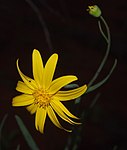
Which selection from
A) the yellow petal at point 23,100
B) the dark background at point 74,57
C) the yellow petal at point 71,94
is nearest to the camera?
the yellow petal at point 71,94

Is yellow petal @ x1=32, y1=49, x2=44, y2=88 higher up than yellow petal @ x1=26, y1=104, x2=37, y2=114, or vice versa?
yellow petal @ x1=32, y1=49, x2=44, y2=88

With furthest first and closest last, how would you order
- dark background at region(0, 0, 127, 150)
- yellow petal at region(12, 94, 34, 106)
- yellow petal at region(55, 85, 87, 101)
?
dark background at region(0, 0, 127, 150) < yellow petal at region(12, 94, 34, 106) < yellow petal at region(55, 85, 87, 101)

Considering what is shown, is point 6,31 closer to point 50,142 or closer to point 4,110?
point 4,110

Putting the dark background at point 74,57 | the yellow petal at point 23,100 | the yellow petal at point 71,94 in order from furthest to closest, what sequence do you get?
the dark background at point 74,57, the yellow petal at point 23,100, the yellow petal at point 71,94

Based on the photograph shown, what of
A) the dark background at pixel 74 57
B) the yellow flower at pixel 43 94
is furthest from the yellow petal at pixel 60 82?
the dark background at pixel 74 57

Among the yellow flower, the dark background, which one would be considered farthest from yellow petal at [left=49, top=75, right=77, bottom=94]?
the dark background

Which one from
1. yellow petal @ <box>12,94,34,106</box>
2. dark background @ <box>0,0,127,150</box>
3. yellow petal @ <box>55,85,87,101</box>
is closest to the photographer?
yellow petal @ <box>55,85,87,101</box>

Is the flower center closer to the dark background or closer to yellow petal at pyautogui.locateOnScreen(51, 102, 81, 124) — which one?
yellow petal at pyautogui.locateOnScreen(51, 102, 81, 124)

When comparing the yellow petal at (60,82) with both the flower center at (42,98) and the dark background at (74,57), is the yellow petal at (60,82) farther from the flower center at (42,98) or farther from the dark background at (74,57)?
the dark background at (74,57)
